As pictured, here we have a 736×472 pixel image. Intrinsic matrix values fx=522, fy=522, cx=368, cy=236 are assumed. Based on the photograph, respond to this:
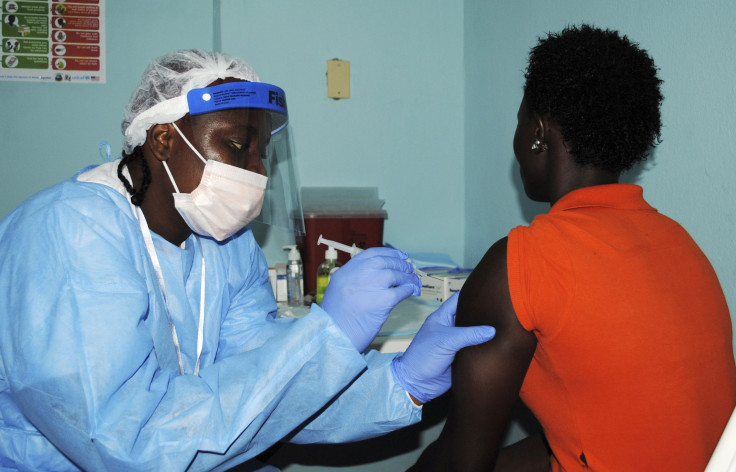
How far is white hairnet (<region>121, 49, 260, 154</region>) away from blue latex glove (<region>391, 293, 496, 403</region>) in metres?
0.65

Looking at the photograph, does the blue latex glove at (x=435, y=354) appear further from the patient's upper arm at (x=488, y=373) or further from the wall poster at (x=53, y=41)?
the wall poster at (x=53, y=41)

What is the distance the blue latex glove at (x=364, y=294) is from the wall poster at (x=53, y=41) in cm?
153

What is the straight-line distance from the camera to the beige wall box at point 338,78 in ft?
6.73

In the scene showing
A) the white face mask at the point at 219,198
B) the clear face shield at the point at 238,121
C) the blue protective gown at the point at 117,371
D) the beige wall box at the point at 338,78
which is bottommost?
the blue protective gown at the point at 117,371

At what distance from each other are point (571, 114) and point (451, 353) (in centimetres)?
47

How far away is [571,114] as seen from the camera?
2.99 feet

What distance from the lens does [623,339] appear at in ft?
2.48

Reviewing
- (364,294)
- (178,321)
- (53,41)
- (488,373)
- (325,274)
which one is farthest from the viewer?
(53,41)

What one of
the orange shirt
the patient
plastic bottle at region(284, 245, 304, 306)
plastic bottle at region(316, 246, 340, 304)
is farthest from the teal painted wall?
the orange shirt

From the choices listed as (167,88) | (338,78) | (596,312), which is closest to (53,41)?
(338,78)

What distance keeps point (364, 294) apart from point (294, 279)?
0.91 metres

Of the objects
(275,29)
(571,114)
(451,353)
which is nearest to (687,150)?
(571,114)

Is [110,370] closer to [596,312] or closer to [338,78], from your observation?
[596,312]

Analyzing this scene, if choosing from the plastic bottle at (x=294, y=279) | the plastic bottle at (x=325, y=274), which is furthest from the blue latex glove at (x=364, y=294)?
the plastic bottle at (x=294, y=279)
